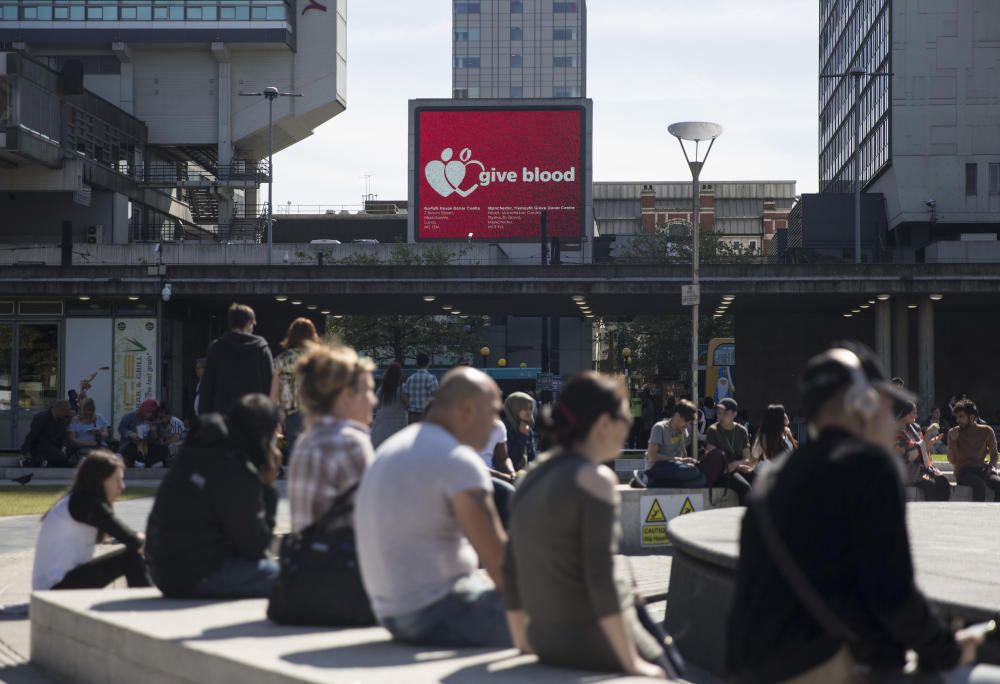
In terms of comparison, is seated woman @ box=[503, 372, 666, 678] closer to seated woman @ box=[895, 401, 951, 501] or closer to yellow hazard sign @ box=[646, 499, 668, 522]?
yellow hazard sign @ box=[646, 499, 668, 522]

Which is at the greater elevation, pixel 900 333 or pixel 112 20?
pixel 112 20

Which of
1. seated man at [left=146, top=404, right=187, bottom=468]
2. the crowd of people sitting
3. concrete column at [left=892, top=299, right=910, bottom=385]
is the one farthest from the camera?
concrete column at [left=892, top=299, right=910, bottom=385]

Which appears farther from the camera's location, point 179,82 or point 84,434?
point 179,82

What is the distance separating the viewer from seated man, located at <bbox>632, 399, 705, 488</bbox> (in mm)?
14461

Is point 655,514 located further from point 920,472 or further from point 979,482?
point 979,482

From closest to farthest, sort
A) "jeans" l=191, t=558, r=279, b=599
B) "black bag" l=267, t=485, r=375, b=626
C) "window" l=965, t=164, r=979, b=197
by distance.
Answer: "black bag" l=267, t=485, r=375, b=626 → "jeans" l=191, t=558, r=279, b=599 → "window" l=965, t=164, r=979, b=197

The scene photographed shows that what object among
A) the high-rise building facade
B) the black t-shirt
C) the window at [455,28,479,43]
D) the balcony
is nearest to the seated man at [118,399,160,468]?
the black t-shirt

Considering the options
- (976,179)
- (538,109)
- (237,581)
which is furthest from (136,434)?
(976,179)

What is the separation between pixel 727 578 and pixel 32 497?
13.6 meters

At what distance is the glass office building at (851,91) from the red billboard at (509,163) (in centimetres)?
1111

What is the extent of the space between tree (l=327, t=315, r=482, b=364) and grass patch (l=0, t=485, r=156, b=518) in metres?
40.9

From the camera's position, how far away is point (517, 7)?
156m

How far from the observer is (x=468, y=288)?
33.8 m

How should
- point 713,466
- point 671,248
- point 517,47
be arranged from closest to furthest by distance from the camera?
point 713,466 → point 671,248 → point 517,47
